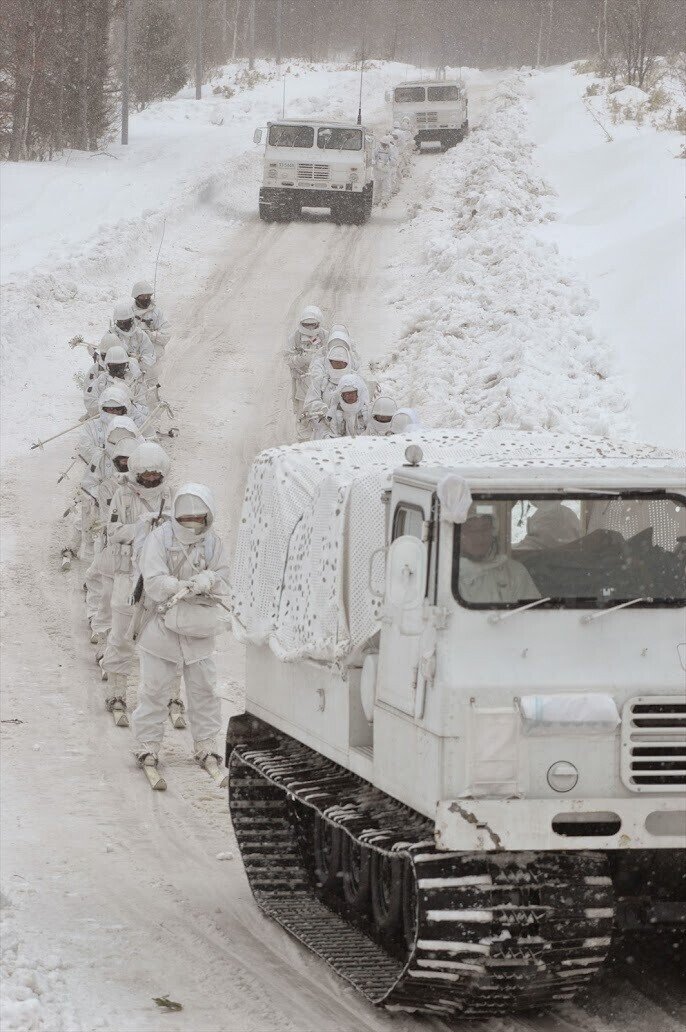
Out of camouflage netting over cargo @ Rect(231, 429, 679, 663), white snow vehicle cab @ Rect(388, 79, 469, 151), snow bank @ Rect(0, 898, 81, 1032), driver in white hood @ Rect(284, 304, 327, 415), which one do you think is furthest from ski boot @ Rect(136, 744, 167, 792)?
white snow vehicle cab @ Rect(388, 79, 469, 151)

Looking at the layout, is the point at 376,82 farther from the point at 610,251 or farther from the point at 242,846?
the point at 242,846

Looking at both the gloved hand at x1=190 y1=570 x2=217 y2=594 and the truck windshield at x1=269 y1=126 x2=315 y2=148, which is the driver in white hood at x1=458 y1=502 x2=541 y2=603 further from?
the truck windshield at x1=269 y1=126 x2=315 y2=148

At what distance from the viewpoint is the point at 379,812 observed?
7902 mm

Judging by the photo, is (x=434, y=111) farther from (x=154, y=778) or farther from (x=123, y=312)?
(x=154, y=778)

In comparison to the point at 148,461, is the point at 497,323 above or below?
above

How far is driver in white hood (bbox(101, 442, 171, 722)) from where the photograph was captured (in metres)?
13.4

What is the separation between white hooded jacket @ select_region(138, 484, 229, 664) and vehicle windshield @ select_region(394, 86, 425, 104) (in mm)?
35793

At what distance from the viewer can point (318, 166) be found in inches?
1341

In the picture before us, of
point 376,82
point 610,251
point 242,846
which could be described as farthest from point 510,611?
point 376,82

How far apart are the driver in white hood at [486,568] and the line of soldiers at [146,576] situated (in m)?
4.42

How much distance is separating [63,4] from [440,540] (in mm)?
35369

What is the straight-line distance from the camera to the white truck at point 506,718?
702cm

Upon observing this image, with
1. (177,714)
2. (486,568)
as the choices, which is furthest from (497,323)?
(486,568)

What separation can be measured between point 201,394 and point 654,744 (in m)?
17.1
